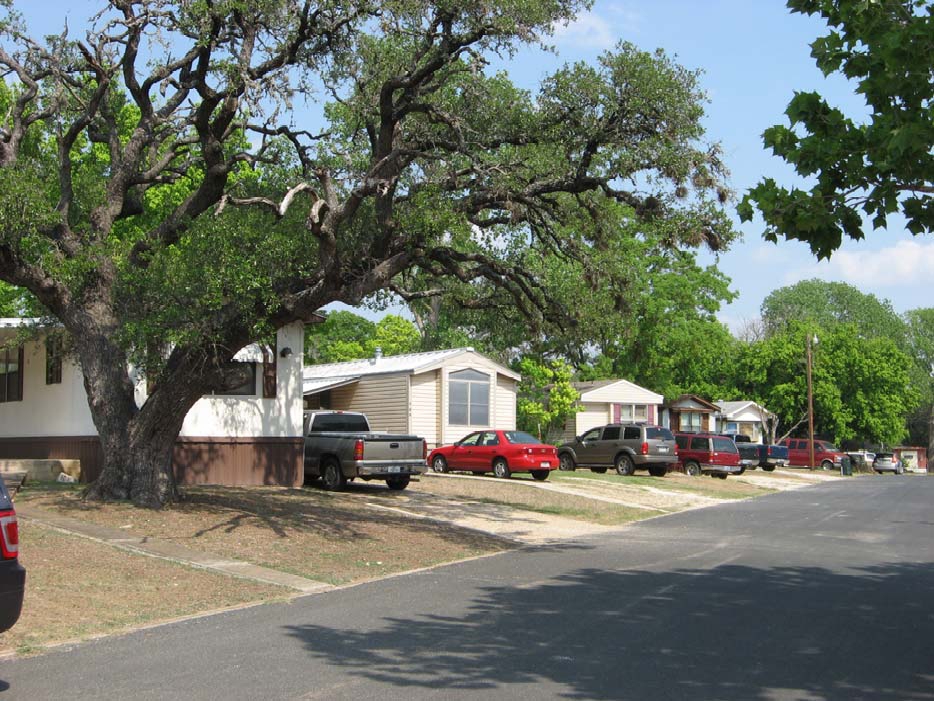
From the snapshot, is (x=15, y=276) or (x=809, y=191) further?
(x=15, y=276)

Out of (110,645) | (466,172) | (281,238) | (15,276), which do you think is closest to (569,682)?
(110,645)

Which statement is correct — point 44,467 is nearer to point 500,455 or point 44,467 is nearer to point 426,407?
point 500,455

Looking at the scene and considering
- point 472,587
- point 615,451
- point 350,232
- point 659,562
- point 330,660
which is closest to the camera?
point 330,660

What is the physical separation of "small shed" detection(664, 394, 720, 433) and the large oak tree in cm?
3711

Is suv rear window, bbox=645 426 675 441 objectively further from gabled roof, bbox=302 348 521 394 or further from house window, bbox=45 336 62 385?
house window, bbox=45 336 62 385

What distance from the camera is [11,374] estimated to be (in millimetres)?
23172

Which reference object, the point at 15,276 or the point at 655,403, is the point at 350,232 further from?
the point at 655,403

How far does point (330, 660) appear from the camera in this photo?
7402 mm

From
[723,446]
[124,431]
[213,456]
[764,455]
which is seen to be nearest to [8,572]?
[124,431]

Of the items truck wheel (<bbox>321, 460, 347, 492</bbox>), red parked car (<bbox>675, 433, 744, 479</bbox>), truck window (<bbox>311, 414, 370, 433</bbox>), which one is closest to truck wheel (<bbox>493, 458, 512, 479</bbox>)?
truck window (<bbox>311, 414, 370, 433</bbox>)

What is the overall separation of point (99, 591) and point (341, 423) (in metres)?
13.9

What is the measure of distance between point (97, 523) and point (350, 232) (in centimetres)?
591

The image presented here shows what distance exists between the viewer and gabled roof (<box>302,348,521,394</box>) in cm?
3275

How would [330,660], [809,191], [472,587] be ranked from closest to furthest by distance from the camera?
[330,660] → [809,191] → [472,587]
